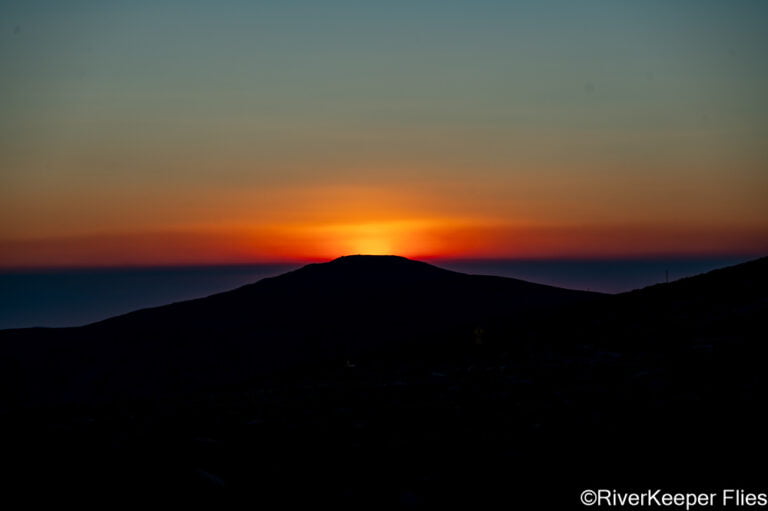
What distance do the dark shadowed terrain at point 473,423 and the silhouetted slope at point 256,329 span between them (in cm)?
1633

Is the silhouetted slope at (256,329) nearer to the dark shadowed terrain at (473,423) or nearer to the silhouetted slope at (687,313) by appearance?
the silhouetted slope at (687,313)

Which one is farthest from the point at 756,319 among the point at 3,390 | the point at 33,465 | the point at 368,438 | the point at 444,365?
the point at 3,390

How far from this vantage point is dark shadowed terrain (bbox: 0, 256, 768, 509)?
264 inches

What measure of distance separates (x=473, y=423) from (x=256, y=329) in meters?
46.8

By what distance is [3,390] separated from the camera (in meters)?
38.6

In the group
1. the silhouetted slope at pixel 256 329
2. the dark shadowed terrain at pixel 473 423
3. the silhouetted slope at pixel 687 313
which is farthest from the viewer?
the silhouetted slope at pixel 256 329

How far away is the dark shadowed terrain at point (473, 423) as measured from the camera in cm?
670

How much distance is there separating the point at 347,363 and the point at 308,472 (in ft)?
27.8

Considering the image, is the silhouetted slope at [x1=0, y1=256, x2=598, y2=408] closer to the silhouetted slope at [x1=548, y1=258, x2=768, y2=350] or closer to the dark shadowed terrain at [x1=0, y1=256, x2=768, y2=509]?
the silhouetted slope at [x1=548, y1=258, x2=768, y2=350]

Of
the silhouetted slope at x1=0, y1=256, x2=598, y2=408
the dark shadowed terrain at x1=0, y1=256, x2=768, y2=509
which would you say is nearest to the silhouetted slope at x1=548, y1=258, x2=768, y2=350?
the dark shadowed terrain at x1=0, y1=256, x2=768, y2=509

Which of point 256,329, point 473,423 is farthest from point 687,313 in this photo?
point 256,329

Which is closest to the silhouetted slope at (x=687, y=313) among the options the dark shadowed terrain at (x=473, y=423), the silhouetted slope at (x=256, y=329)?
the dark shadowed terrain at (x=473, y=423)

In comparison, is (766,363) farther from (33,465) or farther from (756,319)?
(33,465)

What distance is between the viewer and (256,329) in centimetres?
5431
